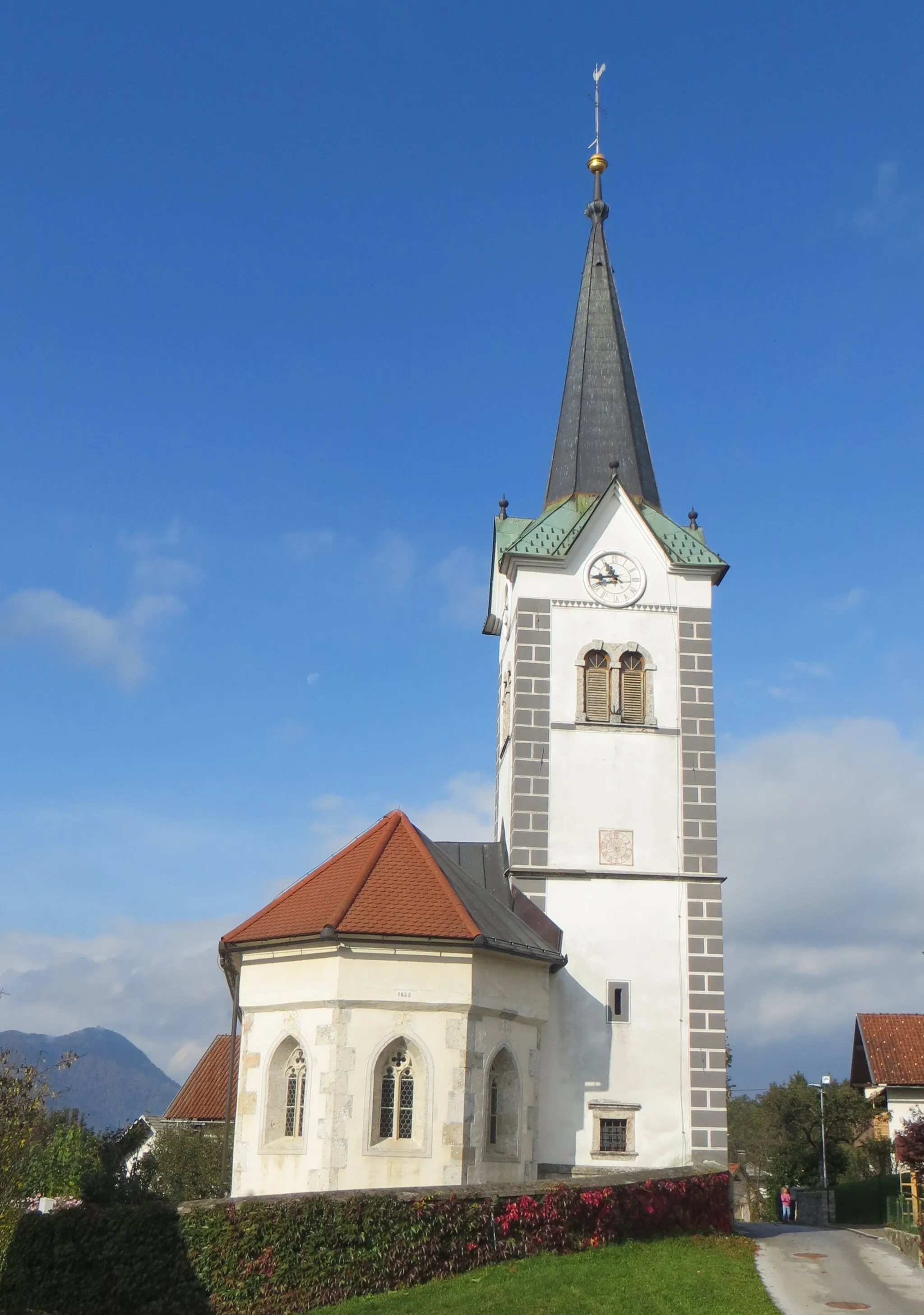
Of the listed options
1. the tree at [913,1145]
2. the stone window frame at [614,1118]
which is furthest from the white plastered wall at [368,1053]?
the tree at [913,1145]

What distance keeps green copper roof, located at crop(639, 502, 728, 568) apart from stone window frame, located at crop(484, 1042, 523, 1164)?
37.8 ft

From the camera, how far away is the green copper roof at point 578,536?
28578 mm

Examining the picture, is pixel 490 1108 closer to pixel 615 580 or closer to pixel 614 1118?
pixel 614 1118

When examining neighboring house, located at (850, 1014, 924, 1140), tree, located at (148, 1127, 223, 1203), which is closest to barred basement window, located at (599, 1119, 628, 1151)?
tree, located at (148, 1127, 223, 1203)

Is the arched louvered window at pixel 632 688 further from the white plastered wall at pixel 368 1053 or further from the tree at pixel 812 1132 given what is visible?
the tree at pixel 812 1132

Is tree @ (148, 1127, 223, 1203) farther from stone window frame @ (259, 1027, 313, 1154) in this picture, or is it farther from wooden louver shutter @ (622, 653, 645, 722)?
wooden louver shutter @ (622, 653, 645, 722)

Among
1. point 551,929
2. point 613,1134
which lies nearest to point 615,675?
point 551,929

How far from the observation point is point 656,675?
2786 cm

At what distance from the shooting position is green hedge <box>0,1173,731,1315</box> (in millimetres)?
15758

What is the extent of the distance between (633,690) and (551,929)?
5537 mm

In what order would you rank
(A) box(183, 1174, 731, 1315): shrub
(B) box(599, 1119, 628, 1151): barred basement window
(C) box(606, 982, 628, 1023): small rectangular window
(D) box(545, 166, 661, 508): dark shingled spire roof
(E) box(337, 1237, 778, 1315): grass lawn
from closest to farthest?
(E) box(337, 1237, 778, 1315): grass lawn
(A) box(183, 1174, 731, 1315): shrub
(B) box(599, 1119, 628, 1151): barred basement window
(C) box(606, 982, 628, 1023): small rectangular window
(D) box(545, 166, 661, 508): dark shingled spire roof

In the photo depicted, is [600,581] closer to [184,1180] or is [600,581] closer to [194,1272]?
[194,1272]

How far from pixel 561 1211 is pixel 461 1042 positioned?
4046 mm

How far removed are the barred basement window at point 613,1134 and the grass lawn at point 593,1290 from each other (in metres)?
5.68
